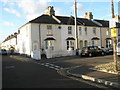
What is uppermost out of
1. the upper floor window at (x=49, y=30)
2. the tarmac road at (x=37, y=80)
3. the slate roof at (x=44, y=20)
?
the slate roof at (x=44, y=20)

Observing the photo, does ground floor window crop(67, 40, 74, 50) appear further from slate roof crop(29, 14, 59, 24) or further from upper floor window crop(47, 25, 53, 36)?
slate roof crop(29, 14, 59, 24)

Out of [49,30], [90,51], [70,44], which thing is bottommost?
[90,51]

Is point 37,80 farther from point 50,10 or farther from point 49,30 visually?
point 50,10

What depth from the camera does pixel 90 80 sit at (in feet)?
25.5

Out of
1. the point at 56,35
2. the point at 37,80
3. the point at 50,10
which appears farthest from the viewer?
the point at 50,10

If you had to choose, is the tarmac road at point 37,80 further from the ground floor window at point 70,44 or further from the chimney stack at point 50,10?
the chimney stack at point 50,10

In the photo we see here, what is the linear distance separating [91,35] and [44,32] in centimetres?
1115

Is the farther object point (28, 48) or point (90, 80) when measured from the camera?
point (28, 48)

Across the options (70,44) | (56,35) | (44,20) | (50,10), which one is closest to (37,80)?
(56,35)

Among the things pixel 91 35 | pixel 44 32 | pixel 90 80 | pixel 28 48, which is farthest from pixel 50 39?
pixel 90 80

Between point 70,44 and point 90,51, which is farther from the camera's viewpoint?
point 70,44

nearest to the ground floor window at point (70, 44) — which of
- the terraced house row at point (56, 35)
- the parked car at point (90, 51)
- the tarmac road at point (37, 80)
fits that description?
the terraced house row at point (56, 35)

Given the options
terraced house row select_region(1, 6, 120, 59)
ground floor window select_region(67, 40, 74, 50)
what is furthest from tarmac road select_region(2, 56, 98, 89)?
ground floor window select_region(67, 40, 74, 50)

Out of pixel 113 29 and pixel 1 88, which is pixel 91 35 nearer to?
pixel 113 29
